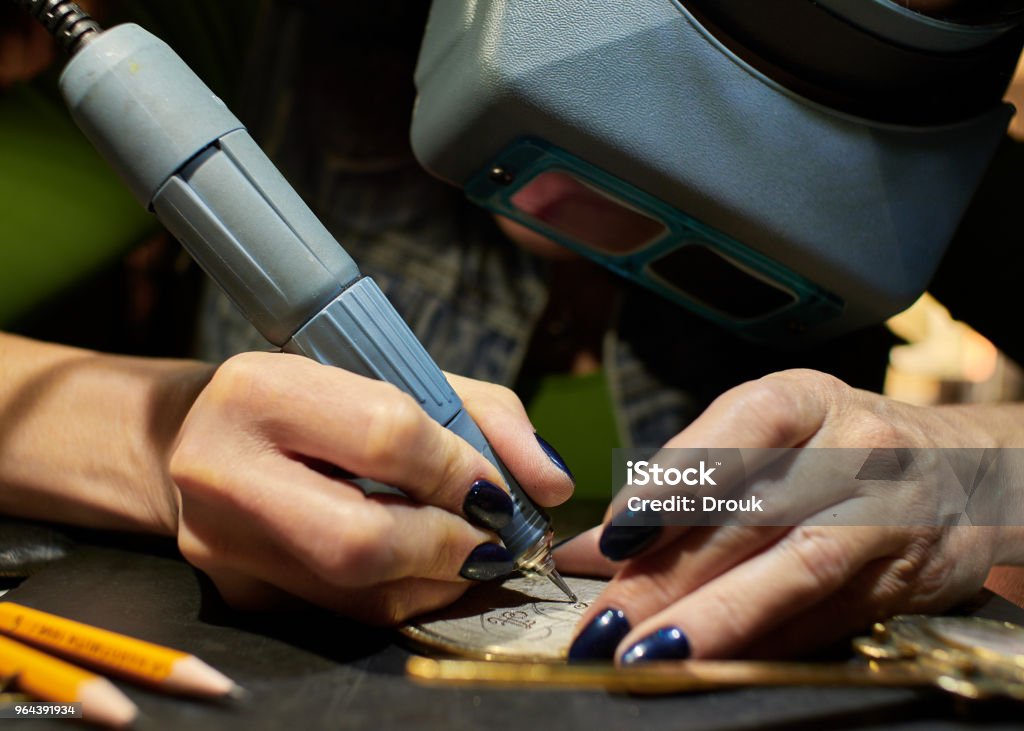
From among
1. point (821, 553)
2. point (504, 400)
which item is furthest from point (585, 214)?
point (821, 553)

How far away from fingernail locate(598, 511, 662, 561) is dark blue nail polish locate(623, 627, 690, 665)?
4 centimetres

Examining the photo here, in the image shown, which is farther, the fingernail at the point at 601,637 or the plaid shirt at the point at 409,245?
the plaid shirt at the point at 409,245

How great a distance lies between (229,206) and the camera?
0.32m

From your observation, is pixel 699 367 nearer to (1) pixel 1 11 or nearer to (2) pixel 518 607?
(2) pixel 518 607

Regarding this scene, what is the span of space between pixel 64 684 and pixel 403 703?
113 millimetres

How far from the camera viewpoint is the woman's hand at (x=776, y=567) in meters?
0.29

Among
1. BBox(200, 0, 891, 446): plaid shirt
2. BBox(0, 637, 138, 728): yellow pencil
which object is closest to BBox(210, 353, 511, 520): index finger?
BBox(0, 637, 138, 728): yellow pencil

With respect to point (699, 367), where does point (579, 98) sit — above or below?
above

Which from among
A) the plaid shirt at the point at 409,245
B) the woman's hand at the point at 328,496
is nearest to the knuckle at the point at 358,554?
the woman's hand at the point at 328,496

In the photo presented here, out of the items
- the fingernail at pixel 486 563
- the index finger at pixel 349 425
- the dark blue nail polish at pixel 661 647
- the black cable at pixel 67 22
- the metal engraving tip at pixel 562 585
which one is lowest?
the metal engraving tip at pixel 562 585

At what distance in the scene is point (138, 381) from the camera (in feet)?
1.55

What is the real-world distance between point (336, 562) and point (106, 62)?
22 centimetres

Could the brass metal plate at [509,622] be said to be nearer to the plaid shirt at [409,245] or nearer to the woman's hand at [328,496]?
the woman's hand at [328,496]

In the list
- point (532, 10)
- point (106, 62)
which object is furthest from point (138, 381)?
point (532, 10)
